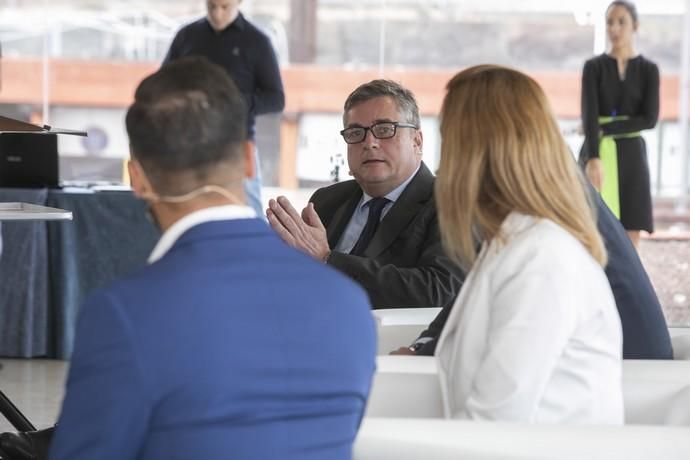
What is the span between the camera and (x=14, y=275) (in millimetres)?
5180

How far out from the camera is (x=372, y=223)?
11.3 feet

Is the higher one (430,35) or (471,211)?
(430,35)

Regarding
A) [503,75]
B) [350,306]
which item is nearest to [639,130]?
[503,75]

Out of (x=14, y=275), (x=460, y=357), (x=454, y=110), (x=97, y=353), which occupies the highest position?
(x=454, y=110)

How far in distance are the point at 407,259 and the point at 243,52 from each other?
2854 mm

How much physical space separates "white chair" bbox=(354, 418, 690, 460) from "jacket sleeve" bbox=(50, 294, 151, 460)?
22.4 inches

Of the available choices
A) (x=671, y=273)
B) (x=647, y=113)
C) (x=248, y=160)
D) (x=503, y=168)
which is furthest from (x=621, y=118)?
(x=248, y=160)

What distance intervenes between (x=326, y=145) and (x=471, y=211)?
5.45 metres

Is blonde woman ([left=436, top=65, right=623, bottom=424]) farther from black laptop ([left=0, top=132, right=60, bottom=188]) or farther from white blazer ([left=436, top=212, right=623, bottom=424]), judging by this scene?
black laptop ([left=0, top=132, right=60, bottom=188])

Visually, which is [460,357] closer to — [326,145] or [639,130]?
[639,130]

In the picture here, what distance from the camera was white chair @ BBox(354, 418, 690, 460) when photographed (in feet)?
6.03

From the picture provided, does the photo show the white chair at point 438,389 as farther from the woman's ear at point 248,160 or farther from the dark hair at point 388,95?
the dark hair at point 388,95

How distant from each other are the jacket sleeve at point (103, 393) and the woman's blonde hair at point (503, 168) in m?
0.82

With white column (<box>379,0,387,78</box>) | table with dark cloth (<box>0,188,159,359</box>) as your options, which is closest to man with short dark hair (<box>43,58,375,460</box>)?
table with dark cloth (<box>0,188,159,359</box>)
